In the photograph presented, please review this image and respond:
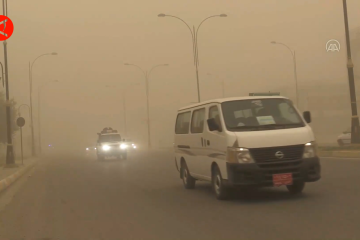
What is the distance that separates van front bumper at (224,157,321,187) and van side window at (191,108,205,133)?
6.92 feet

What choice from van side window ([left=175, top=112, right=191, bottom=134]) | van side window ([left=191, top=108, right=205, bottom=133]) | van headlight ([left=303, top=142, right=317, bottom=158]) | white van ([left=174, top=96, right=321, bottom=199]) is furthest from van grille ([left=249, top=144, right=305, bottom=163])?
van side window ([left=175, top=112, right=191, bottom=134])

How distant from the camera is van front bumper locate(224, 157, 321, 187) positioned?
10000 millimetres

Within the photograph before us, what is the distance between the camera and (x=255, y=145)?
10047 mm

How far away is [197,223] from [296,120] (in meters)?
3.66

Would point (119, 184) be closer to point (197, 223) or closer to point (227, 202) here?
point (227, 202)

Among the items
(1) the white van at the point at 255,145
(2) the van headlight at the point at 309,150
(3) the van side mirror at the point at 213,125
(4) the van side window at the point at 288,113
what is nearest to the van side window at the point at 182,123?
(1) the white van at the point at 255,145

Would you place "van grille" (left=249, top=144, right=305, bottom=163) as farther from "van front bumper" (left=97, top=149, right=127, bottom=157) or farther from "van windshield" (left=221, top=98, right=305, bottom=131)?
"van front bumper" (left=97, top=149, right=127, bottom=157)

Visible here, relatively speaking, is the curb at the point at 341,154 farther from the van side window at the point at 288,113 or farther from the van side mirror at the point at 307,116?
the van side window at the point at 288,113

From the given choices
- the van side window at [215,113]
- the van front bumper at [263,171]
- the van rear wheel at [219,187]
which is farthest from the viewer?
the van side window at [215,113]

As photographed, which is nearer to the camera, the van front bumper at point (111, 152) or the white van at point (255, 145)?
the white van at point (255, 145)

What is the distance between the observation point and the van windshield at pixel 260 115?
1061cm

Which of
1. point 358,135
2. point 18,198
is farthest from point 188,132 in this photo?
point 358,135

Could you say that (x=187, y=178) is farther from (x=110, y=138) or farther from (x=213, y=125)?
(x=110, y=138)

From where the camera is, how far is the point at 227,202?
35.0 ft
